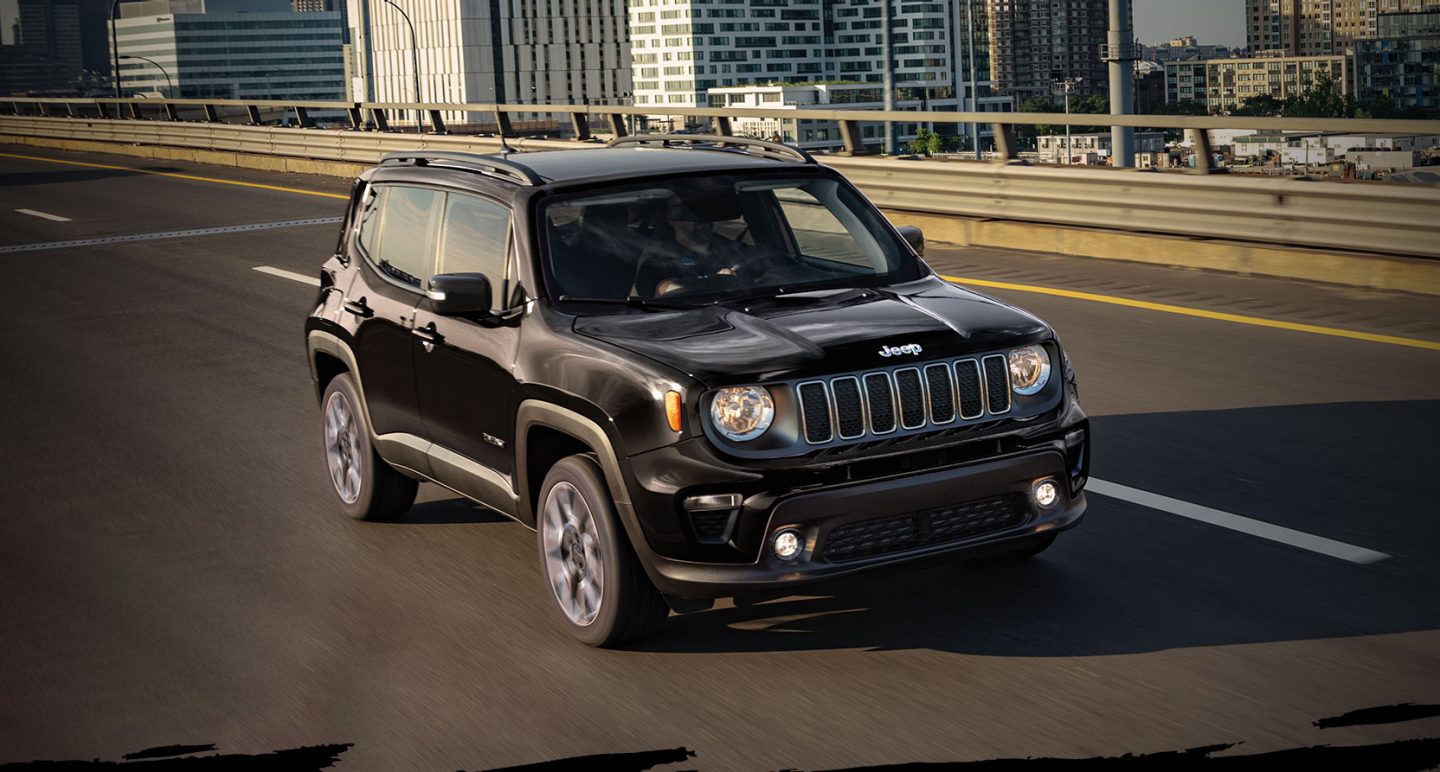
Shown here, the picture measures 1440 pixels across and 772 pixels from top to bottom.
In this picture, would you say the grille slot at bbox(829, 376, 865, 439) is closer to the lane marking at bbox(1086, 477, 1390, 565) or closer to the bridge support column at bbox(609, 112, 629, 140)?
the lane marking at bbox(1086, 477, 1390, 565)

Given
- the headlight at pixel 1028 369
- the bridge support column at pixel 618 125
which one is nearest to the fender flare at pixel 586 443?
the headlight at pixel 1028 369

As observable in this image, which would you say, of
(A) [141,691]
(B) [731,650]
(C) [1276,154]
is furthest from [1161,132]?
(A) [141,691]

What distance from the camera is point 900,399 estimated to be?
543 cm

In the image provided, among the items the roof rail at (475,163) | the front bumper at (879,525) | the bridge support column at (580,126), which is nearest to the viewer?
the front bumper at (879,525)

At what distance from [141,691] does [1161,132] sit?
11483 millimetres

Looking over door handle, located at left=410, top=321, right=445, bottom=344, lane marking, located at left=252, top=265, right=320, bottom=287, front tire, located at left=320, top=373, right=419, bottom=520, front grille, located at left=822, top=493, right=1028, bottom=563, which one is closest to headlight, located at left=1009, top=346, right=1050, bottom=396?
front grille, located at left=822, top=493, right=1028, bottom=563

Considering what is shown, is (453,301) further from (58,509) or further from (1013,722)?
(58,509)

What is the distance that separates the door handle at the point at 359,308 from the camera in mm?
7320

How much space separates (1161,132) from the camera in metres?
15.1

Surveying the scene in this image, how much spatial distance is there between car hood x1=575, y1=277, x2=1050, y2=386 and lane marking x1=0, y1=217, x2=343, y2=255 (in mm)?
16839

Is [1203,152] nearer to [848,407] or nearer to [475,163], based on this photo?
[475,163]

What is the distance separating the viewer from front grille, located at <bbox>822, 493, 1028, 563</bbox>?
5371 mm

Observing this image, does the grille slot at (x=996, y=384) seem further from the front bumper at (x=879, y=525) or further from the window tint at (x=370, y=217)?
the window tint at (x=370, y=217)

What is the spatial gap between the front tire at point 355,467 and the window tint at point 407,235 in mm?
643
